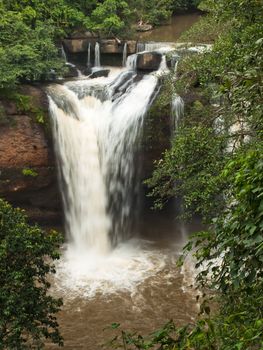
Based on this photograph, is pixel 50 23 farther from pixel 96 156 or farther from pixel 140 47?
pixel 96 156

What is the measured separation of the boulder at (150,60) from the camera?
57.4 ft

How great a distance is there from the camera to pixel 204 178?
8.01m

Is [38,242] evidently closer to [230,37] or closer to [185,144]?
[185,144]

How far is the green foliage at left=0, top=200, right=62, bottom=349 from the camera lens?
24.0 ft

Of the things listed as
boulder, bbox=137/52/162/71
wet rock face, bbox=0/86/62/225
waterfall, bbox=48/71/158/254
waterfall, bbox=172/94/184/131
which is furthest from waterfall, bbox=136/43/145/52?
wet rock face, bbox=0/86/62/225

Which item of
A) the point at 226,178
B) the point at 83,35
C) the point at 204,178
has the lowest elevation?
the point at 83,35

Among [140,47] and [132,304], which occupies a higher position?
[140,47]

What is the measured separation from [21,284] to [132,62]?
41.2ft

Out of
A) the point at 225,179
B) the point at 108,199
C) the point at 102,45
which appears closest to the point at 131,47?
the point at 102,45

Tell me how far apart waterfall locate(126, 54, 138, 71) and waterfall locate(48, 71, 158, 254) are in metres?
2.41

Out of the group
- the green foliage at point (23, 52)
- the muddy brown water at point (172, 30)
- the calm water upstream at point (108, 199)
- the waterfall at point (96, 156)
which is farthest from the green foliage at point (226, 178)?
the muddy brown water at point (172, 30)

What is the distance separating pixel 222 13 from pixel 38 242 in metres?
6.27

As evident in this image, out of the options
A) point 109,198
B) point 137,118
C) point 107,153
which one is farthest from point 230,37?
point 109,198

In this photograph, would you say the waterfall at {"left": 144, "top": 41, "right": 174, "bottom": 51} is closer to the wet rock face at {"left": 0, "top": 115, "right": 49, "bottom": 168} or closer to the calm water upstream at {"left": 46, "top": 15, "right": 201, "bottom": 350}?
the calm water upstream at {"left": 46, "top": 15, "right": 201, "bottom": 350}
